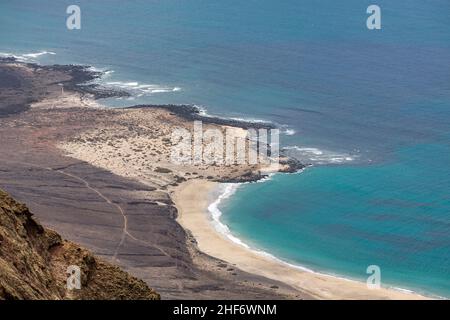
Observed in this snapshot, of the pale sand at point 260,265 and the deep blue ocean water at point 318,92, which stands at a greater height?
the deep blue ocean water at point 318,92

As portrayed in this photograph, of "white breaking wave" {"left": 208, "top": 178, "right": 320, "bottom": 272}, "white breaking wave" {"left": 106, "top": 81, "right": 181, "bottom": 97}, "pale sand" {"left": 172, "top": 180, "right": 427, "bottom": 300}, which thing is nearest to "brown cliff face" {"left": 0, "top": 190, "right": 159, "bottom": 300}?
"pale sand" {"left": 172, "top": 180, "right": 427, "bottom": 300}

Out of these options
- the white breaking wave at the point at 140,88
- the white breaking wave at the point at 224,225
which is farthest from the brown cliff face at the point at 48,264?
the white breaking wave at the point at 140,88

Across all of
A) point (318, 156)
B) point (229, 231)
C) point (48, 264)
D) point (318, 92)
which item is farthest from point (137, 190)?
point (48, 264)

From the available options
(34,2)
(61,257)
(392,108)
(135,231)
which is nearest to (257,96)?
(392,108)

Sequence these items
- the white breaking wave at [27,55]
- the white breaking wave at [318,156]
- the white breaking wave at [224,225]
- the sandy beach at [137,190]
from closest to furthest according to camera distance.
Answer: the sandy beach at [137,190] → the white breaking wave at [224,225] → the white breaking wave at [318,156] → the white breaking wave at [27,55]

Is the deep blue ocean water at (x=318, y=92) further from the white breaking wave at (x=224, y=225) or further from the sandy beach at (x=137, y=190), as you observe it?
the sandy beach at (x=137, y=190)

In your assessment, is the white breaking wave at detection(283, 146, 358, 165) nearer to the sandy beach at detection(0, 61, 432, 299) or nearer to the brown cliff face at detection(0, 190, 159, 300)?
the sandy beach at detection(0, 61, 432, 299)
